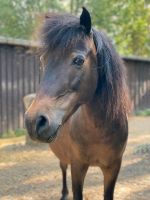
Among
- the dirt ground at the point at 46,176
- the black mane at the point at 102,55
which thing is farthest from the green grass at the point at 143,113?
the black mane at the point at 102,55

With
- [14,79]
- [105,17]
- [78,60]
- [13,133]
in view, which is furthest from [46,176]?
[105,17]

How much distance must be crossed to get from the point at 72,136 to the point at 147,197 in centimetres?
167

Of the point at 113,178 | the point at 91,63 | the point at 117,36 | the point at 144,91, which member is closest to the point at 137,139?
the point at 113,178

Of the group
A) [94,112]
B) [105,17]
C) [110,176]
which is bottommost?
[110,176]

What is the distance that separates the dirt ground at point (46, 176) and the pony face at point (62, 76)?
80.8 inches

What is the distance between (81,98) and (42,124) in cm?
41

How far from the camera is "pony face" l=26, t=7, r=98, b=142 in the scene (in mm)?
2021

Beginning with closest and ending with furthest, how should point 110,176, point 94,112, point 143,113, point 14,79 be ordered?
point 94,112 → point 110,176 → point 14,79 → point 143,113

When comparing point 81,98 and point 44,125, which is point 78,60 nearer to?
point 81,98

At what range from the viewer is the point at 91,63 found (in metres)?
2.37

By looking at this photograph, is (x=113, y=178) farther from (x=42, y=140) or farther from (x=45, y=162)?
(x=45, y=162)

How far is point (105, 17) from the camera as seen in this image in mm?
17609

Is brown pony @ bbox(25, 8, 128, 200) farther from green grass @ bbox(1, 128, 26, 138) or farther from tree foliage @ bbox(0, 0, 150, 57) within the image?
tree foliage @ bbox(0, 0, 150, 57)

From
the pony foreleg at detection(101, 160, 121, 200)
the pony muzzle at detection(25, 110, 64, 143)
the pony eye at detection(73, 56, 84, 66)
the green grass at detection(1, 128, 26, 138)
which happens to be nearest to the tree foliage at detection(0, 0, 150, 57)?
the green grass at detection(1, 128, 26, 138)
